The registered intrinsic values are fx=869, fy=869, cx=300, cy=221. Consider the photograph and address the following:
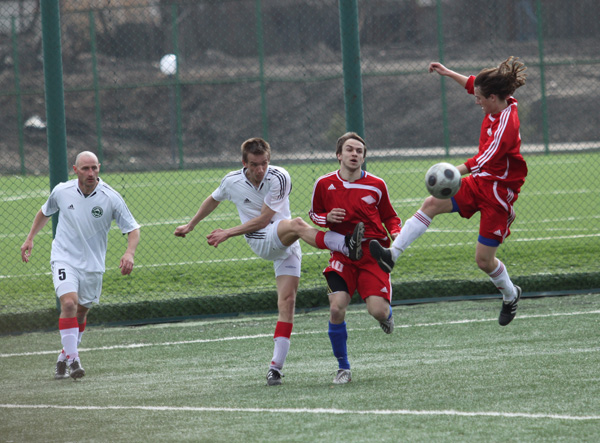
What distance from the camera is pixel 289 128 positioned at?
33188mm

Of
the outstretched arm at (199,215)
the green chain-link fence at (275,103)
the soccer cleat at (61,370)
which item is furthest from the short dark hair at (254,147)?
the green chain-link fence at (275,103)

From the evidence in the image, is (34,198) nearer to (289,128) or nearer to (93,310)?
(93,310)

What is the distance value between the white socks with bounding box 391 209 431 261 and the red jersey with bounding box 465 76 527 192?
0.57 meters

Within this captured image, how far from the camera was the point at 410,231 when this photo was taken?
6449 mm

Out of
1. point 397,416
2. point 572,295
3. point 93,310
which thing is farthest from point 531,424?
point 93,310

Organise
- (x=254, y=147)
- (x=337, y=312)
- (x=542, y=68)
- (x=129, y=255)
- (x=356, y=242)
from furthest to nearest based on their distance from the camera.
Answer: (x=542, y=68) < (x=129, y=255) < (x=254, y=147) < (x=337, y=312) < (x=356, y=242)

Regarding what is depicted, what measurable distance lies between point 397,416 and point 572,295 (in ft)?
16.7

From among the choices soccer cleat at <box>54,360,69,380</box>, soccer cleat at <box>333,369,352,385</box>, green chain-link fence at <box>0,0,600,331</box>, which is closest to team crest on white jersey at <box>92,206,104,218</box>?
soccer cleat at <box>54,360,69,380</box>

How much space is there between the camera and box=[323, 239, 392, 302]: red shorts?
6355 mm

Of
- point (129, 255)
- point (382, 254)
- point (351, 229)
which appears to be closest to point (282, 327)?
point (351, 229)

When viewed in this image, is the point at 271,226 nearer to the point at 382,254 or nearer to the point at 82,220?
the point at 382,254

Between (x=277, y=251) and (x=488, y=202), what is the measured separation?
167 centimetres

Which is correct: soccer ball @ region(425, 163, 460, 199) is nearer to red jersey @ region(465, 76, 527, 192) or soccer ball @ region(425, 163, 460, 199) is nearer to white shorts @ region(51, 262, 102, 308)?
red jersey @ region(465, 76, 527, 192)

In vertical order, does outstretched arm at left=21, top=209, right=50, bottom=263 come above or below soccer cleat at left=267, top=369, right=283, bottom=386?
above
